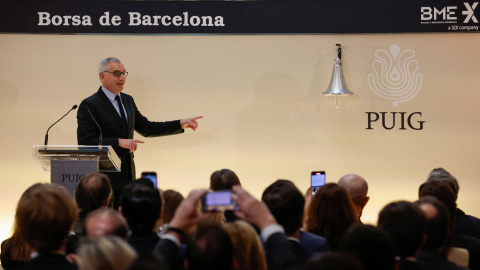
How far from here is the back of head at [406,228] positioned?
2324 mm

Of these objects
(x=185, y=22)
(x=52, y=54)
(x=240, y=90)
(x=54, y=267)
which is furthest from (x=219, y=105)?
(x=54, y=267)

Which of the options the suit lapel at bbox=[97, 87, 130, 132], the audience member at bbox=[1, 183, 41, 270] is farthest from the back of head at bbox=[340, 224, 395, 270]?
the suit lapel at bbox=[97, 87, 130, 132]

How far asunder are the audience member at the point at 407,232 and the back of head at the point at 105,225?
99cm

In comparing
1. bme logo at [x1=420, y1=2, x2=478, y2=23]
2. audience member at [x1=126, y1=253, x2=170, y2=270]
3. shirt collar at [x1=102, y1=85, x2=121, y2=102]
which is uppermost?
bme logo at [x1=420, y1=2, x2=478, y2=23]

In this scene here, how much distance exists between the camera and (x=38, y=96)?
20.9 feet

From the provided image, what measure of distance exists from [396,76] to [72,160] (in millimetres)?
3516

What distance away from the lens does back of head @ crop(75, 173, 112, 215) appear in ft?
11.3

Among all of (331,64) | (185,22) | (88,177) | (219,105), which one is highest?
(185,22)

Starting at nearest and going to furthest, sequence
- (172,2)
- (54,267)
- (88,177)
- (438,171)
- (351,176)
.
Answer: (54,267) → (88,177) → (351,176) → (438,171) → (172,2)

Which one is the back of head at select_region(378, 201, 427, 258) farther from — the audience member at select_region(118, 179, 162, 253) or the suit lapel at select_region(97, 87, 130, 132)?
the suit lapel at select_region(97, 87, 130, 132)

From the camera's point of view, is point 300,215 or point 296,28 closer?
point 300,215

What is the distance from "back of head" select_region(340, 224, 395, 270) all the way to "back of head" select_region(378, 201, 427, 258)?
344 mm

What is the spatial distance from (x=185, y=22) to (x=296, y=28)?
44.4 inches

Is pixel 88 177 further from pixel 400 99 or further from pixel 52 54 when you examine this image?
pixel 400 99
